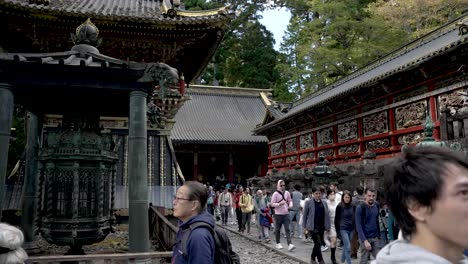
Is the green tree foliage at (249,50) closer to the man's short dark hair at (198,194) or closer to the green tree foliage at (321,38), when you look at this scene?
the green tree foliage at (321,38)

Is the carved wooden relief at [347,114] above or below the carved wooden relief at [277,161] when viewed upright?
above

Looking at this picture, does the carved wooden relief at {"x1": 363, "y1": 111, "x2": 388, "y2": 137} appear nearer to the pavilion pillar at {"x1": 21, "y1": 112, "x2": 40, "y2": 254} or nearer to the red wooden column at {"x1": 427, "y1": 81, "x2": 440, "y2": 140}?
the red wooden column at {"x1": 427, "y1": 81, "x2": 440, "y2": 140}

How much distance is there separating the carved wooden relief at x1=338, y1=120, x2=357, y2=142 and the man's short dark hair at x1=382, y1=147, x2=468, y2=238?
49.7 ft

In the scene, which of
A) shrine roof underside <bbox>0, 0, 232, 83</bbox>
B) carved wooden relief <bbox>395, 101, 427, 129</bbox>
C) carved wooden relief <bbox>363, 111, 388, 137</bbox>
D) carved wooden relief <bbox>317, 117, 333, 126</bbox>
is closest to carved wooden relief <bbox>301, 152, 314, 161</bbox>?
carved wooden relief <bbox>317, 117, 333, 126</bbox>

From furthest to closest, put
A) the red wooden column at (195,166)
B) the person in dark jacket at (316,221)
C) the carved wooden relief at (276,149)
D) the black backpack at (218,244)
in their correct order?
the red wooden column at (195,166), the carved wooden relief at (276,149), the person in dark jacket at (316,221), the black backpack at (218,244)

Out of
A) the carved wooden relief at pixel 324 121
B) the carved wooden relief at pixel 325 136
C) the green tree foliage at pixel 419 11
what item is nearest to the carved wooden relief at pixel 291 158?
the carved wooden relief at pixel 325 136

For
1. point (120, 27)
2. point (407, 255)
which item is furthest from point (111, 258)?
point (120, 27)

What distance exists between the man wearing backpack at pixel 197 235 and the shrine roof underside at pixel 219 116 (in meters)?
22.8

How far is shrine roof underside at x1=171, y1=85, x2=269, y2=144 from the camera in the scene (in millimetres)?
26672

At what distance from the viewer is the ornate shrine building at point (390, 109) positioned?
10281mm

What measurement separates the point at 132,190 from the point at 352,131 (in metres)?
12.7

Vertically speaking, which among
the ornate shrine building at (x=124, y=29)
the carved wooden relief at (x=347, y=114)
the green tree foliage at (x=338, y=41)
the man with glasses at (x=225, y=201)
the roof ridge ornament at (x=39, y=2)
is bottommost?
the man with glasses at (x=225, y=201)

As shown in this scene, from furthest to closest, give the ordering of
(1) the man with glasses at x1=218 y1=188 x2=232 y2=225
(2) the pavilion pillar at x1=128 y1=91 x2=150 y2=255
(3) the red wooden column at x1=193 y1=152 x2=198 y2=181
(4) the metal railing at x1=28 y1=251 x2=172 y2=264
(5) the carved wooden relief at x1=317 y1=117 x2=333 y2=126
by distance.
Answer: (3) the red wooden column at x1=193 y1=152 x2=198 y2=181 < (5) the carved wooden relief at x1=317 y1=117 x2=333 y2=126 < (1) the man with glasses at x1=218 y1=188 x2=232 y2=225 < (2) the pavilion pillar at x1=128 y1=91 x2=150 y2=255 < (4) the metal railing at x1=28 y1=251 x2=172 y2=264

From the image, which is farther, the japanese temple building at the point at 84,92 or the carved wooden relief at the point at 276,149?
the carved wooden relief at the point at 276,149
